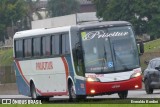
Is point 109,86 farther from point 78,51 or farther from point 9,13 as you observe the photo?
point 9,13

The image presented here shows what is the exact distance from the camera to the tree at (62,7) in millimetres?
157500

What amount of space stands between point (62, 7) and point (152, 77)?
122 m

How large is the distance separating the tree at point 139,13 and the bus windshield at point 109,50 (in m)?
73.2

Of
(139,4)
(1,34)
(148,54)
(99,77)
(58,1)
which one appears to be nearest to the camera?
(99,77)

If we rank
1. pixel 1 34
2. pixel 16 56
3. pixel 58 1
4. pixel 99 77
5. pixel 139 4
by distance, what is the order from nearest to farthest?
pixel 99 77, pixel 16 56, pixel 139 4, pixel 1 34, pixel 58 1

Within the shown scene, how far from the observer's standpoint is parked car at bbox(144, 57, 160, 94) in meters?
37.5

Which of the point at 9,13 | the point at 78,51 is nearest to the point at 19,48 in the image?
the point at 78,51

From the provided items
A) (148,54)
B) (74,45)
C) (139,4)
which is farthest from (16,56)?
(139,4)

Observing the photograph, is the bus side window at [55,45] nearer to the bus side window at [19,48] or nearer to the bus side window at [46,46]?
Answer: the bus side window at [46,46]

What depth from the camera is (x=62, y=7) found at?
524 ft

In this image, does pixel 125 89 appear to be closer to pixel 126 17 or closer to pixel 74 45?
pixel 74 45

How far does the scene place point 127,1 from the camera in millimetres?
109688

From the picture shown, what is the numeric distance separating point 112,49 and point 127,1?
78068 millimetres

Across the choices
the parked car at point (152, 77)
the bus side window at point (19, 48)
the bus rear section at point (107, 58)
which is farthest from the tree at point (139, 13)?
the bus rear section at point (107, 58)
